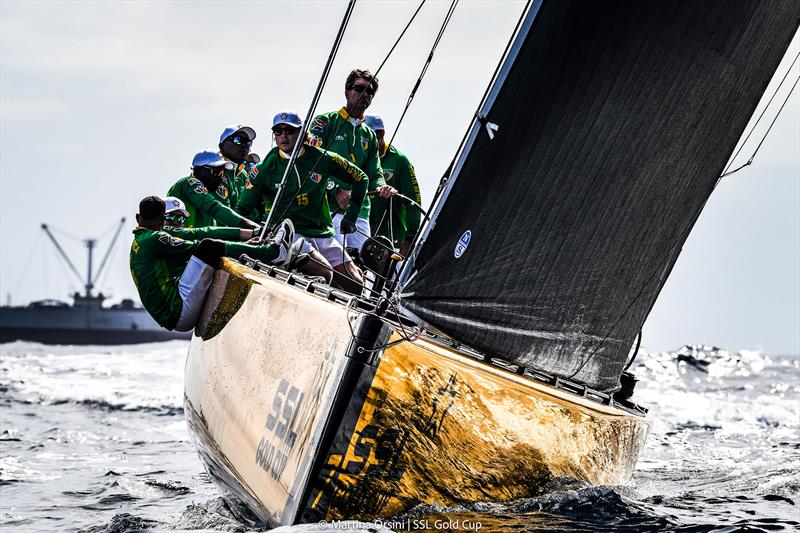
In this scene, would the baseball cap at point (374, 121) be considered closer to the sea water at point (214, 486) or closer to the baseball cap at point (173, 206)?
the baseball cap at point (173, 206)

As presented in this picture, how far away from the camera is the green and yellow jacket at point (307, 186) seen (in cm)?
594

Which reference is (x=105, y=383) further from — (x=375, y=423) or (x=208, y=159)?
(x=375, y=423)

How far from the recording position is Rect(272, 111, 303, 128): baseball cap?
621cm

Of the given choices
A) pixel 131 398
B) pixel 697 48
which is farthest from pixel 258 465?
pixel 131 398

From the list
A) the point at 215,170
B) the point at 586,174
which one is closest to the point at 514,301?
the point at 586,174

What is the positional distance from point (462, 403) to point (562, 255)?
3.07 feet

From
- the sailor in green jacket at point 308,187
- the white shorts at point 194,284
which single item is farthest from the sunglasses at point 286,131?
→ the white shorts at point 194,284

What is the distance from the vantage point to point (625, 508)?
14.5ft

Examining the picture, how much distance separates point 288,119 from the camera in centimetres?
622

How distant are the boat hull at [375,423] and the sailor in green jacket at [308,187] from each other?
5.18 feet

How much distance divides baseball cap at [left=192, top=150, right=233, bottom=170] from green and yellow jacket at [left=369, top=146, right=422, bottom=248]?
1.41m

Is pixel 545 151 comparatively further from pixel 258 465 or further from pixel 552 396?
pixel 258 465

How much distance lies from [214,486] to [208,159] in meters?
2.16

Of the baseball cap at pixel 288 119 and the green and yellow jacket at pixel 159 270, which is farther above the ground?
the baseball cap at pixel 288 119
